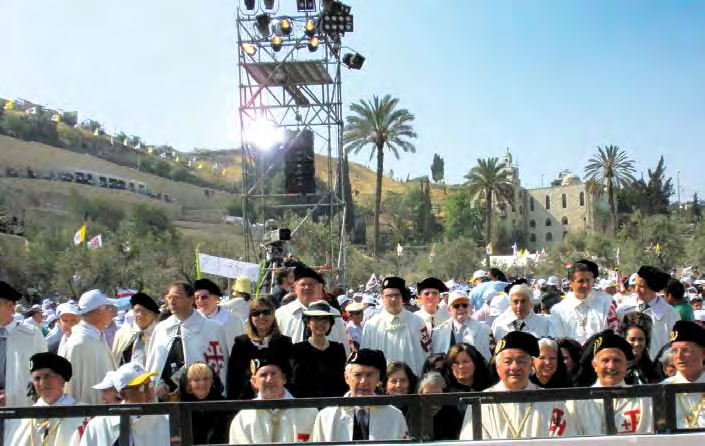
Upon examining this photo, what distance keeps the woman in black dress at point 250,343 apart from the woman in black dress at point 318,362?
0.16 m

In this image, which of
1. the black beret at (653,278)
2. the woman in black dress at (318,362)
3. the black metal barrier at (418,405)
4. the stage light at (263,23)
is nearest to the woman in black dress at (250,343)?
the woman in black dress at (318,362)

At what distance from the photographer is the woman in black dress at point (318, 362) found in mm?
5640

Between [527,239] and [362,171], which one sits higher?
[362,171]

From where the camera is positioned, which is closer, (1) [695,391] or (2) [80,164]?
(1) [695,391]

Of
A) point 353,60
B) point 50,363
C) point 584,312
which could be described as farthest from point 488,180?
point 50,363

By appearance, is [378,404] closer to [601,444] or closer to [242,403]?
[242,403]

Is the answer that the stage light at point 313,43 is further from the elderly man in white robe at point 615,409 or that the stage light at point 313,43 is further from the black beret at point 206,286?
the elderly man in white robe at point 615,409

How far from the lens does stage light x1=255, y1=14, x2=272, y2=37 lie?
1873cm

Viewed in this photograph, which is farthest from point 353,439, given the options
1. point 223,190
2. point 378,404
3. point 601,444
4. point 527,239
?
point 223,190

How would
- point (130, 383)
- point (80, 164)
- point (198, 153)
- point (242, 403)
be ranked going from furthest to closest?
point (198, 153) → point (80, 164) → point (130, 383) → point (242, 403)

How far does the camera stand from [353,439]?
4.16 meters

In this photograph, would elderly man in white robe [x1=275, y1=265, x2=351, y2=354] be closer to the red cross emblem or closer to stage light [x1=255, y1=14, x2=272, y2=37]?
the red cross emblem

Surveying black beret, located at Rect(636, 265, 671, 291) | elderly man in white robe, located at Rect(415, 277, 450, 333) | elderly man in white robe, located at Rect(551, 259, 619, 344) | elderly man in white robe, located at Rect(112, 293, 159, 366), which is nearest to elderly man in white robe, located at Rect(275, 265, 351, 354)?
elderly man in white robe, located at Rect(415, 277, 450, 333)

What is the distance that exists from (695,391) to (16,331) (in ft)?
15.8
